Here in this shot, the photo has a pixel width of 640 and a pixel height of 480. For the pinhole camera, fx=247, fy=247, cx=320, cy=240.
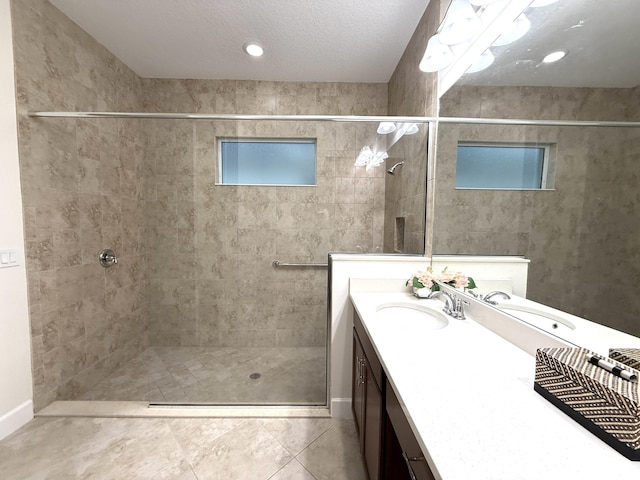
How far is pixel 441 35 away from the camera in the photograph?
131 centimetres

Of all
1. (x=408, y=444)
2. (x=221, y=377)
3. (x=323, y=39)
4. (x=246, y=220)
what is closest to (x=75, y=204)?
(x=246, y=220)

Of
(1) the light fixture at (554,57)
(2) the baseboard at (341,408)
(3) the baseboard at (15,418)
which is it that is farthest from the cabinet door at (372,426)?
(3) the baseboard at (15,418)

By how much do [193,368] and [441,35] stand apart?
3028 millimetres

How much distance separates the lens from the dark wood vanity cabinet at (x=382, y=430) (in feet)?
2.13

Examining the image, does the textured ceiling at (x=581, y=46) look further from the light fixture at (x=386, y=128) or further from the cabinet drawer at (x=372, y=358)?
the cabinet drawer at (x=372, y=358)

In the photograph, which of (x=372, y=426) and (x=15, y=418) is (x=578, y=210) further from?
(x=15, y=418)

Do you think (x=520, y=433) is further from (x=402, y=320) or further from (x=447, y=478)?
(x=402, y=320)

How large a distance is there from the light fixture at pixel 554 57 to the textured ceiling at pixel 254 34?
1.25 metres

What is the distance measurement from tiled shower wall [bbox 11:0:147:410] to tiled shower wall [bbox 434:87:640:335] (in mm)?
2701

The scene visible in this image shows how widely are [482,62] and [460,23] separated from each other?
0.75 ft

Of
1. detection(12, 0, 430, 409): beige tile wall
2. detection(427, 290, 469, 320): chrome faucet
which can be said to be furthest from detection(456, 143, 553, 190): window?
detection(12, 0, 430, 409): beige tile wall

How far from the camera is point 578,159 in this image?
0.73 metres

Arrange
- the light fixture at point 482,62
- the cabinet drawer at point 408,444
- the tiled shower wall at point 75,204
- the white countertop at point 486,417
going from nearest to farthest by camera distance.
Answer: the white countertop at point 486,417 < the cabinet drawer at point 408,444 < the light fixture at point 482,62 < the tiled shower wall at point 75,204

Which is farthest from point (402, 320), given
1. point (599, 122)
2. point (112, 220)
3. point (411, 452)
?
point (112, 220)
